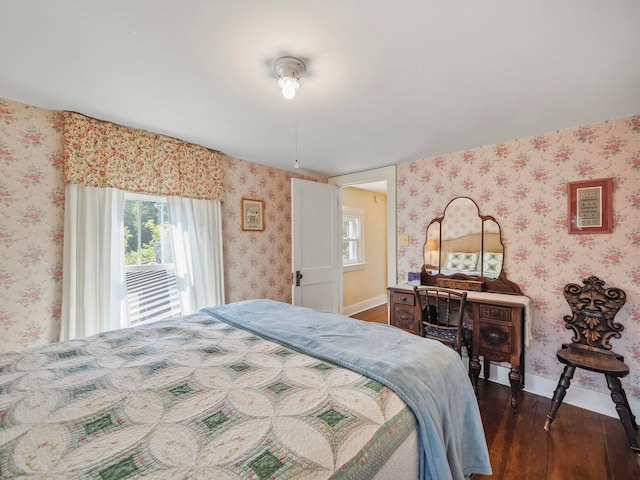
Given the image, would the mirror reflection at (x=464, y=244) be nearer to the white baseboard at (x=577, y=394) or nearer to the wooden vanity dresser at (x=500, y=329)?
the wooden vanity dresser at (x=500, y=329)

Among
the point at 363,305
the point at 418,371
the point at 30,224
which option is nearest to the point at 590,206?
the point at 418,371

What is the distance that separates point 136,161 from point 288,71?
1637mm

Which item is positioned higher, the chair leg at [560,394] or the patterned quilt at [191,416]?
the patterned quilt at [191,416]

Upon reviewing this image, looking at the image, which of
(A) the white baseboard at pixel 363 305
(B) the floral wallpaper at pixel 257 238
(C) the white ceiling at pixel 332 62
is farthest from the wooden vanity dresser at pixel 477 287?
(A) the white baseboard at pixel 363 305

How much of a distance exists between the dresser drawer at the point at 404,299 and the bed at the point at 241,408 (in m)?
1.27

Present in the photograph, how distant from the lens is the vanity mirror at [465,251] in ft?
8.57

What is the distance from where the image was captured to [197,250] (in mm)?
2689

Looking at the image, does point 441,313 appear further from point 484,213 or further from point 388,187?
point 388,187

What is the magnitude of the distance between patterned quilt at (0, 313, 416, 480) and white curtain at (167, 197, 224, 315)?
1.35 m

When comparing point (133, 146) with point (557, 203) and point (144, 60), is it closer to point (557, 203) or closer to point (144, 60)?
point (144, 60)

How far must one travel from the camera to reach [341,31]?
1231 millimetres

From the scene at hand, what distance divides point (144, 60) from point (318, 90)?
926mm

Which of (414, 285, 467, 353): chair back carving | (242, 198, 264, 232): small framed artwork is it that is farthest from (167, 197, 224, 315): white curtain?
(414, 285, 467, 353): chair back carving

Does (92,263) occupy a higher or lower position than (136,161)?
lower
